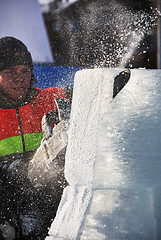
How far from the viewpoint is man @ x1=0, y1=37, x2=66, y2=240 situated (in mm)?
3012

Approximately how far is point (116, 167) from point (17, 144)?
9.83 feet

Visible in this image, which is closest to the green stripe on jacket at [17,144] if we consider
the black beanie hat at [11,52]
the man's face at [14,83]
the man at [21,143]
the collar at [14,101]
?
the man at [21,143]

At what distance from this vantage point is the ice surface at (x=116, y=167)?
83cm

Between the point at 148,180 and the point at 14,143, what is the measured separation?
3.11 metres

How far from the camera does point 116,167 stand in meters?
0.90

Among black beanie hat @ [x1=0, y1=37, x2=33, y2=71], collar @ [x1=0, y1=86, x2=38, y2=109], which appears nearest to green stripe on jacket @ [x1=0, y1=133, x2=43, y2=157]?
collar @ [x1=0, y1=86, x2=38, y2=109]

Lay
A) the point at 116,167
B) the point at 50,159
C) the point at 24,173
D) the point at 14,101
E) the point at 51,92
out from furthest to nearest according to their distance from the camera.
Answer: the point at 51,92, the point at 14,101, the point at 24,173, the point at 50,159, the point at 116,167

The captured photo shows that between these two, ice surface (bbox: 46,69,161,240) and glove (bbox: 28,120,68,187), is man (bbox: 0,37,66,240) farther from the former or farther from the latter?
ice surface (bbox: 46,69,161,240)

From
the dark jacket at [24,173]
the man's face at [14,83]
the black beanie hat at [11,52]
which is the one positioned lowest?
the dark jacket at [24,173]

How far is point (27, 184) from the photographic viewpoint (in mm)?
3074

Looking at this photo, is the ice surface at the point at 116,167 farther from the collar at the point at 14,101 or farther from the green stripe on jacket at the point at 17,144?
the collar at the point at 14,101

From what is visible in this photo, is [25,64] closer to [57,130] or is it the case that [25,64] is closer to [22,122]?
[22,122]

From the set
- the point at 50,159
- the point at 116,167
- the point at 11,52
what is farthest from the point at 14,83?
the point at 116,167

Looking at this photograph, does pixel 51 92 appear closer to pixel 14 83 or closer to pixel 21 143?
pixel 14 83
